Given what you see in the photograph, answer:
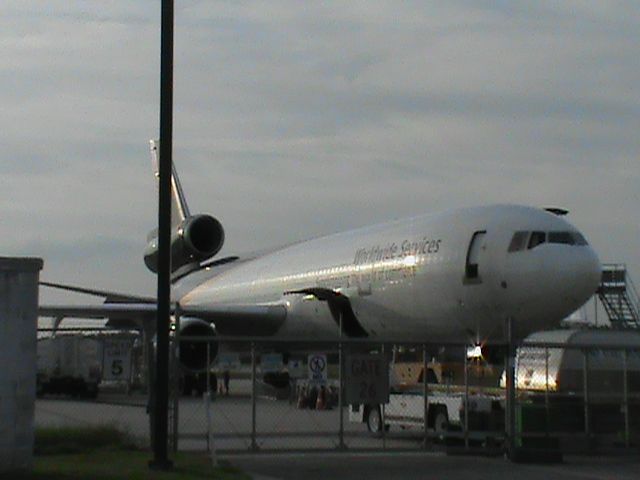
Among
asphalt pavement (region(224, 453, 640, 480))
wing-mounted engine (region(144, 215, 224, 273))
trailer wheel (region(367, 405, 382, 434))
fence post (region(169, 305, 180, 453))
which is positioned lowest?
asphalt pavement (region(224, 453, 640, 480))

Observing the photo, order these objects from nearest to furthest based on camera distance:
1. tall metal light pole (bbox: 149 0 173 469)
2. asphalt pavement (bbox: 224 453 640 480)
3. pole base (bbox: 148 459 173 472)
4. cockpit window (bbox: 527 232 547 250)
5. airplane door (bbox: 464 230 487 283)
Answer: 1. pole base (bbox: 148 459 173 472)
2. tall metal light pole (bbox: 149 0 173 469)
3. asphalt pavement (bbox: 224 453 640 480)
4. cockpit window (bbox: 527 232 547 250)
5. airplane door (bbox: 464 230 487 283)

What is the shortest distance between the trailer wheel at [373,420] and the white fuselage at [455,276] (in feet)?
14.7

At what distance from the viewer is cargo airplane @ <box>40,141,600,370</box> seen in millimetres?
25750

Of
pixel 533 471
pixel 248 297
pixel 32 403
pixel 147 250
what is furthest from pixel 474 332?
pixel 147 250

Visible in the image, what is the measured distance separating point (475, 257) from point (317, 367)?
796 cm

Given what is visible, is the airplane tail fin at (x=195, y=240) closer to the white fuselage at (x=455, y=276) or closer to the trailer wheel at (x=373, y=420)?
the white fuselage at (x=455, y=276)

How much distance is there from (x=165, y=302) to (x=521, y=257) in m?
12.1

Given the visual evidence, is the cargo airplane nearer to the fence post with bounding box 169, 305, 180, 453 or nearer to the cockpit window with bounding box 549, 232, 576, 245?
the cockpit window with bounding box 549, 232, 576, 245

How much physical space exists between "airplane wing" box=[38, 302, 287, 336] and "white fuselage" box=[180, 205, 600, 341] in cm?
244

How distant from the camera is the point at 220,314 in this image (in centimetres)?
4034

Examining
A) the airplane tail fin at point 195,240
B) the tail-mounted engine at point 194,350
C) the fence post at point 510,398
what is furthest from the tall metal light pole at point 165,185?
the airplane tail fin at point 195,240

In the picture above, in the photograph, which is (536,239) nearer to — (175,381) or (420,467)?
(420,467)

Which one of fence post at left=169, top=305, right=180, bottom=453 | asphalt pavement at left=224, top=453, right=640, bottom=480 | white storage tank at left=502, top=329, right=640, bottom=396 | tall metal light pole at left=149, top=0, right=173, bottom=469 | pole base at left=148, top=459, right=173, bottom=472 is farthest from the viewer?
white storage tank at left=502, top=329, right=640, bottom=396

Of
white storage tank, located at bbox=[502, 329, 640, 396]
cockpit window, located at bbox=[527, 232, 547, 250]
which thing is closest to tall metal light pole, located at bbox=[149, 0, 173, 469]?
white storage tank, located at bbox=[502, 329, 640, 396]
